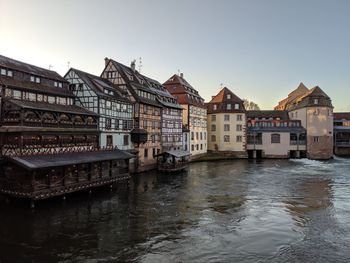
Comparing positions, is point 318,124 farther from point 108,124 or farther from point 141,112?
point 108,124

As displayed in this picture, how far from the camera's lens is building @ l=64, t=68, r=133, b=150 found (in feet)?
119

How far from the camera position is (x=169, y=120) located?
170 feet

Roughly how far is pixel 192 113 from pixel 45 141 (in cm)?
3629

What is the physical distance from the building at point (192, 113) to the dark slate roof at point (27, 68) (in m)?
27.7

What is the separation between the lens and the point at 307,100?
6688cm

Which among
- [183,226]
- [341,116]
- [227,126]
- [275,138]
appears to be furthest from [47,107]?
[341,116]

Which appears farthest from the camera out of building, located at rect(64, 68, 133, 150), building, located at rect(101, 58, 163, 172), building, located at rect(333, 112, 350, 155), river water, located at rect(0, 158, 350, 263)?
building, located at rect(333, 112, 350, 155)

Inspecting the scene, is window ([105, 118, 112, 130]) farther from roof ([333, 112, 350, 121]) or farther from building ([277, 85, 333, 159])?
roof ([333, 112, 350, 121])

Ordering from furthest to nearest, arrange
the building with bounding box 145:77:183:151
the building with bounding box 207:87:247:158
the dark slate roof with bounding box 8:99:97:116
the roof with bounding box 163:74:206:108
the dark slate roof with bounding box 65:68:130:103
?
the building with bounding box 207:87:247:158 → the roof with bounding box 163:74:206:108 → the building with bounding box 145:77:183:151 → the dark slate roof with bounding box 65:68:130:103 → the dark slate roof with bounding box 8:99:97:116

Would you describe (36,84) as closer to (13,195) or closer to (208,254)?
(13,195)

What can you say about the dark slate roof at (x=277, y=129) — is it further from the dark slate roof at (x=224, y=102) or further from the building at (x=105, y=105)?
the building at (x=105, y=105)

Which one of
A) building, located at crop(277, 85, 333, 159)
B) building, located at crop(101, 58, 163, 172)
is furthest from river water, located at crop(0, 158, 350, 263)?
building, located at crop(277, 85, 333, 159)

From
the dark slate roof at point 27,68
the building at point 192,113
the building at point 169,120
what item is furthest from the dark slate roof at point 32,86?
the building at point 192,113

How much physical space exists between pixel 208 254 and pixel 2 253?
9.77 metres
